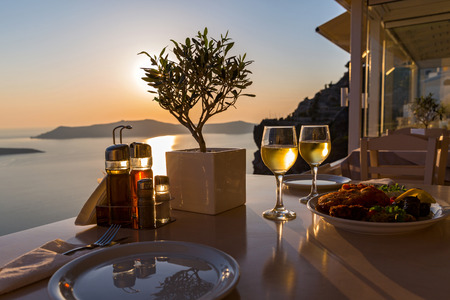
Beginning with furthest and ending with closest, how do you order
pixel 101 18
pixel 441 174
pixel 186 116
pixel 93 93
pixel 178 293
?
pixel 93 93, pixel 101 18, pixel 441 174, pixel 186 116, pixel 178 293

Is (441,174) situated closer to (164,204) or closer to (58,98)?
(164,204)

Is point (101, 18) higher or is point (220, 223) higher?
point (101, 18)

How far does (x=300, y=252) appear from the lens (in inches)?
21.9

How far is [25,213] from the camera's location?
23.4 ft

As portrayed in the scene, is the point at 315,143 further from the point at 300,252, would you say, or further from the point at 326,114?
the point at 326,114

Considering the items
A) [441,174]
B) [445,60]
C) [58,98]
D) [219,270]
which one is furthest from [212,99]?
[58,98]

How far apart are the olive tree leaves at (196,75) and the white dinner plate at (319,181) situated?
17.5 inches

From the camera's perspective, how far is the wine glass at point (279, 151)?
2.61ft

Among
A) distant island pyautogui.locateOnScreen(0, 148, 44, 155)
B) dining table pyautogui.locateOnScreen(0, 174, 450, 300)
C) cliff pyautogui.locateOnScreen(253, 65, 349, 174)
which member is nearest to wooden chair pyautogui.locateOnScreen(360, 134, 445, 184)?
dining table pyautogui.locateOnScreen(0, 174, 450, 300)

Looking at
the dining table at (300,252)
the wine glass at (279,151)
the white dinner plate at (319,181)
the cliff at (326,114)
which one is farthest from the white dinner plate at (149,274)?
the cliff at (326,114)

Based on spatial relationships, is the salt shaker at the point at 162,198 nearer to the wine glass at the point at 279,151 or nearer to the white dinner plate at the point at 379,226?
the wine glass at the point at 279,151

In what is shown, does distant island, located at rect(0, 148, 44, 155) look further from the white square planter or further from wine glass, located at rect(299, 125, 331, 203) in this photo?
wine glass, located at rect(299, 125, 331, 203)

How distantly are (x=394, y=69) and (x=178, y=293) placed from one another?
597 cm

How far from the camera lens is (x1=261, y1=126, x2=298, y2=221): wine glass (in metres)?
0.79
